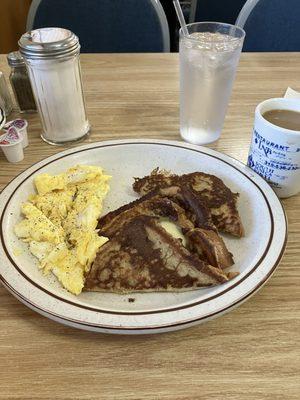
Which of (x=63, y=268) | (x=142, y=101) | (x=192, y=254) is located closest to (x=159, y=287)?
(x=192, y=254)

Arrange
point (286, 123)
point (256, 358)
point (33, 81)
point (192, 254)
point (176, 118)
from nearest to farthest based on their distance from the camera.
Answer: point (256, 358) → point (192, 254) → point (286, 123) → point (33, 81) → point (176, 118)

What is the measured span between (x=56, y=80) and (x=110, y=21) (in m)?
0.96

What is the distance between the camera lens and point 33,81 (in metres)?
1.04

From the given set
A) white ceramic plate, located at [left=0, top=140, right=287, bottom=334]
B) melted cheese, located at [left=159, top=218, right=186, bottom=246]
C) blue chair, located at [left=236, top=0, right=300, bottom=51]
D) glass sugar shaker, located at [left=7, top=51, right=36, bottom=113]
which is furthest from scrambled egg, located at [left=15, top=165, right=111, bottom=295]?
blue chair, located at [left=236, top=0, right=300, bottom=51]

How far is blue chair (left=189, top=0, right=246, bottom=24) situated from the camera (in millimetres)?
2717

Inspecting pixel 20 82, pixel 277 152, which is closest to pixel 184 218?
pixel 277 152

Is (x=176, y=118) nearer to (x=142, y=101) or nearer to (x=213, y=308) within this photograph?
(x=142, y=101)

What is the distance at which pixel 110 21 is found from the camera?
1.82 m

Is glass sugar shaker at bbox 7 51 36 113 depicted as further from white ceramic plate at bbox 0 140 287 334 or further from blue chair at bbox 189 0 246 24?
blue chair at bbox 189 0 246 24

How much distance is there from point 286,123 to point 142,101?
63 centimetres

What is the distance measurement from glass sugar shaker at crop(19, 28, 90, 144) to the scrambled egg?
0.68ft

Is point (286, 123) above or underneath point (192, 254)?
above

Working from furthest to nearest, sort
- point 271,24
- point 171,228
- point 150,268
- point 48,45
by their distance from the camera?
1. point 271,24
2. point 48,45
3. point 171,228
4. point 150,268

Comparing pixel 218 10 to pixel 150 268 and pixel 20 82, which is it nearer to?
pixel 20 82
